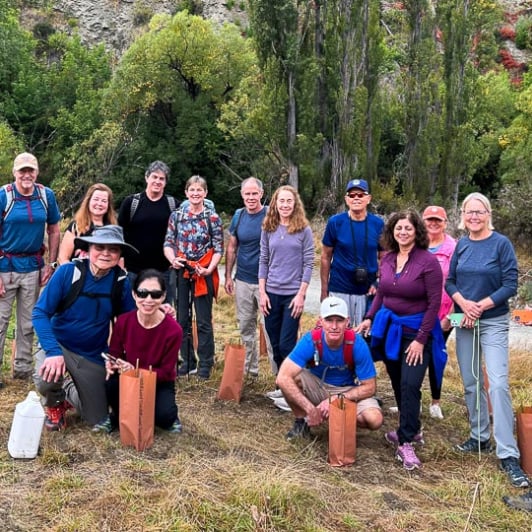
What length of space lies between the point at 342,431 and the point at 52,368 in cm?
181

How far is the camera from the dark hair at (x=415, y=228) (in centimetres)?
387

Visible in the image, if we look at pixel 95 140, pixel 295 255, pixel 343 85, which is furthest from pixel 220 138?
pixel 295 255

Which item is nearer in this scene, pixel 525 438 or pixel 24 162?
pixel 525 438

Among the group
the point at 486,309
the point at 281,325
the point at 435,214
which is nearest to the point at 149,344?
the point at 281,325

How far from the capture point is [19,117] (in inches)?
998

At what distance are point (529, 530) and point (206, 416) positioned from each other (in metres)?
2.28

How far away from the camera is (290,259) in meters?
4.62

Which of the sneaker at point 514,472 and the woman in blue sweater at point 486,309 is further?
the woman in blue sweater at point 486,309

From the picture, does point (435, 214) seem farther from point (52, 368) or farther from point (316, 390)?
point (52, 368)

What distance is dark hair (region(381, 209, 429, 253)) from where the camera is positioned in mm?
3871

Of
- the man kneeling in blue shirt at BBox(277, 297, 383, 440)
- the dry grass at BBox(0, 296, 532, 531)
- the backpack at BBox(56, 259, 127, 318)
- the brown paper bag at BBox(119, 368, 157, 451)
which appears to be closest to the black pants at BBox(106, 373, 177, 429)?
the dry grass at BBox(0, 296, 532, 531)

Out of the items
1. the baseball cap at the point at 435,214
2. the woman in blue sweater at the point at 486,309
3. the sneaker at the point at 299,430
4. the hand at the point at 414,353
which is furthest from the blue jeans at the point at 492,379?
the sneaker at the point at 299,430

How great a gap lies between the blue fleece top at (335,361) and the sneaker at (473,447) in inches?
32.4

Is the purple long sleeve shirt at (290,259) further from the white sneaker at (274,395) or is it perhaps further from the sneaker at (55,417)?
the sneaker at (55,417)
